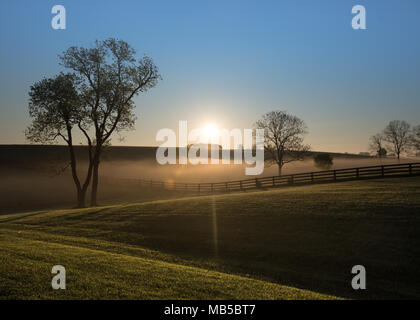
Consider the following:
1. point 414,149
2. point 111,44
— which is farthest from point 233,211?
point 414,149

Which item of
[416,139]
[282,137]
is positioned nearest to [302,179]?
[282,137]

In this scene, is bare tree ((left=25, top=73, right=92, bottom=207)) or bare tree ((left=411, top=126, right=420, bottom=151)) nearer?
bare tree ((left=25, top=73, right=92, bottom=207))

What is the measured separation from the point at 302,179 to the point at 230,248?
2260 cm

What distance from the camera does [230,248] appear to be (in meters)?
16.8

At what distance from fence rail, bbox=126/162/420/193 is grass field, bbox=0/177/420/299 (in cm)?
541

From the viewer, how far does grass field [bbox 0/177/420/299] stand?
9.20 meters

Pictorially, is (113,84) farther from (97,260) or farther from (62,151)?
(62,151)

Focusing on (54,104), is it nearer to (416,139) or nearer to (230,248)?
(230,248)

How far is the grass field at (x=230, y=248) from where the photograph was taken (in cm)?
920

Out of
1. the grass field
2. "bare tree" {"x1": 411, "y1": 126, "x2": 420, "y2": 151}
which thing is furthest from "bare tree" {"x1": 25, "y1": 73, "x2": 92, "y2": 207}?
"bare tree" {"x1": 411, "y1": 126, "x2": 420, "y2": 151}

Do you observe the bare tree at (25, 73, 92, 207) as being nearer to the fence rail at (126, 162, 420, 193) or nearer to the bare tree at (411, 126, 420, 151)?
the fence rail at (126, 162, 420, 193)

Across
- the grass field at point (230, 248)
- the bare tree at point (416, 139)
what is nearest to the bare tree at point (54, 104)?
the grass field at point (230, 248)

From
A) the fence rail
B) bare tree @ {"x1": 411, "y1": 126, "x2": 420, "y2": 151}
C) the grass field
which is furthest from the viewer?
bare tree @ {"x1": 411, "y1": 126, "x2": 420, "y2": 151}

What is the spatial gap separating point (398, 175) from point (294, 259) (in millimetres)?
22086
